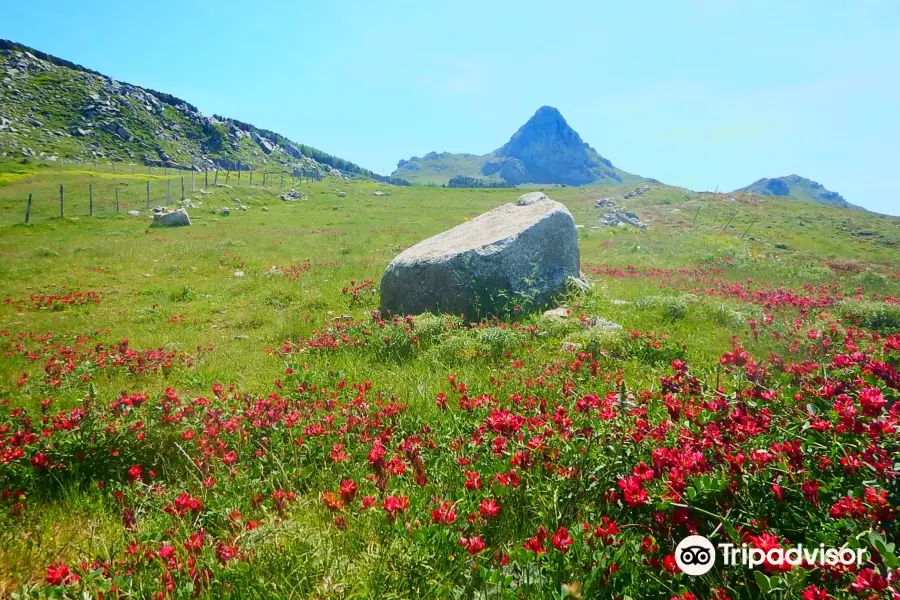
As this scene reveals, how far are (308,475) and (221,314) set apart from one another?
10.3 m

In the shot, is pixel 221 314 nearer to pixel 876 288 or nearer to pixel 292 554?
A: pixel 292 554

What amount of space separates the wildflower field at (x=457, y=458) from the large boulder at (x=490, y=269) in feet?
2.63

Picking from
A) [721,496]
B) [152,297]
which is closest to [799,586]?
[721,496]

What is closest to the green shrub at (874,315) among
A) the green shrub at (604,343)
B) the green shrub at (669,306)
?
the green shrub at (669,306)

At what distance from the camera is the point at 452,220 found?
156ft

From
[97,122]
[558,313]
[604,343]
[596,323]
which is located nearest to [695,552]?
[604,343]

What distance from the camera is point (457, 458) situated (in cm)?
345

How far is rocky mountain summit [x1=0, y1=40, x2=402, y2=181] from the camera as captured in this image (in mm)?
117438

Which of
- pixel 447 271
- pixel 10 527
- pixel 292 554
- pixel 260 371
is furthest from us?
pixel 447 271

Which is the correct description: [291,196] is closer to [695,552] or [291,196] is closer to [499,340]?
[499,340]

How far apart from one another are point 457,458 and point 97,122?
635 feet

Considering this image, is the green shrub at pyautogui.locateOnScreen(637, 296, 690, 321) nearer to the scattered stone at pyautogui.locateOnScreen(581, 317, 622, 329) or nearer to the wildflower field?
the wildflower field

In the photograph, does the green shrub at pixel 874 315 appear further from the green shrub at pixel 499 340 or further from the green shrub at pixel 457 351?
the green shrub at pixel 457 351

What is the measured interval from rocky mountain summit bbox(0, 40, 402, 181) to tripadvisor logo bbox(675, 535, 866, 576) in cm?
13662
